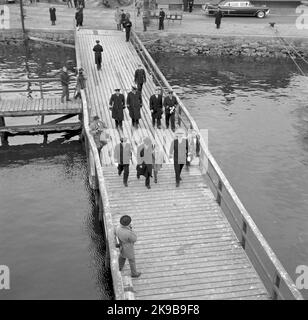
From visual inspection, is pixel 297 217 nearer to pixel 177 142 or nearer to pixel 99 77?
pixel 177 142

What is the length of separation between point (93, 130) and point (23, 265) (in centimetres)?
469

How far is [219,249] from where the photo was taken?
37.9 feet

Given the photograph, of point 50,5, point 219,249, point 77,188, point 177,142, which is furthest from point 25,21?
point 219,249

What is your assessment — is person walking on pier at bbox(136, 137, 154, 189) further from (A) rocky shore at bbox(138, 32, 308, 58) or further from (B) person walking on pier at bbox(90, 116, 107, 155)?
(A) rocky shore at bbox(138, 32, 308, 58)

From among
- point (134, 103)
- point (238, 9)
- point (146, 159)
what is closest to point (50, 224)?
point (146, 159)

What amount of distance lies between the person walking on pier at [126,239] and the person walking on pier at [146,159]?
11.8 feet

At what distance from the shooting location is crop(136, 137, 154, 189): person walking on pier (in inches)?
525

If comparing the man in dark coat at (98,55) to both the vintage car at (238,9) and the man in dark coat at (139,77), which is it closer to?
the man in dark coat at (139,77)

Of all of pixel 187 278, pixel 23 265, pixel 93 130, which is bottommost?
pixel 23 265
